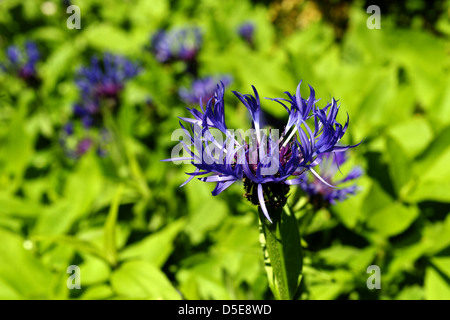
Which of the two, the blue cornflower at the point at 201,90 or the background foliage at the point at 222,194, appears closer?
the background foliage at the point at 222,194

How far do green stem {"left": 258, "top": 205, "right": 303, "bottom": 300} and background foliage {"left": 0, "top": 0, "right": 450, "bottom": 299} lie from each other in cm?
11

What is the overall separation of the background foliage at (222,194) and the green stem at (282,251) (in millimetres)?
107

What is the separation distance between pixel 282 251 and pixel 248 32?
2237 millimetres

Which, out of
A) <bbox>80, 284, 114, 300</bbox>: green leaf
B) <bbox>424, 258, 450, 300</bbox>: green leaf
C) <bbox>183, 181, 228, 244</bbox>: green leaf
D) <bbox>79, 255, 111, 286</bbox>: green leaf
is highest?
<bbox>183, 181, 228, 244</bbox>: green leaf

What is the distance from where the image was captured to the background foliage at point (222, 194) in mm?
1354

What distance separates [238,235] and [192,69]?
1.35m

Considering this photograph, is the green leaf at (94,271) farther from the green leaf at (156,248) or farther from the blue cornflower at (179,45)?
the blue cornflower at (179,45)

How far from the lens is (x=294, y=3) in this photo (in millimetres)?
3838

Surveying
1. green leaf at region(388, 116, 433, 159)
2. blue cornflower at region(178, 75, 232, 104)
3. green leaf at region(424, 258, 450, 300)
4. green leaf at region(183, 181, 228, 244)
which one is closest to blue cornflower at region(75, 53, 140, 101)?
blue cornflower at region(178, 75, 232, 104)

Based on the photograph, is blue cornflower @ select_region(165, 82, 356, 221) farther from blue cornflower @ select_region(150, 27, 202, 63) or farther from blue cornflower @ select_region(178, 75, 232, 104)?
blue cornflower @ select_region(150, 27, 202, 63)

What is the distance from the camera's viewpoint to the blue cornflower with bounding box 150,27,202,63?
2.56m

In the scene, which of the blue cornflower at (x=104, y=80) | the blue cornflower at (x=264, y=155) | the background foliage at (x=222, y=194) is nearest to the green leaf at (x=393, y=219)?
the background foliage at (x=222, y=194)
